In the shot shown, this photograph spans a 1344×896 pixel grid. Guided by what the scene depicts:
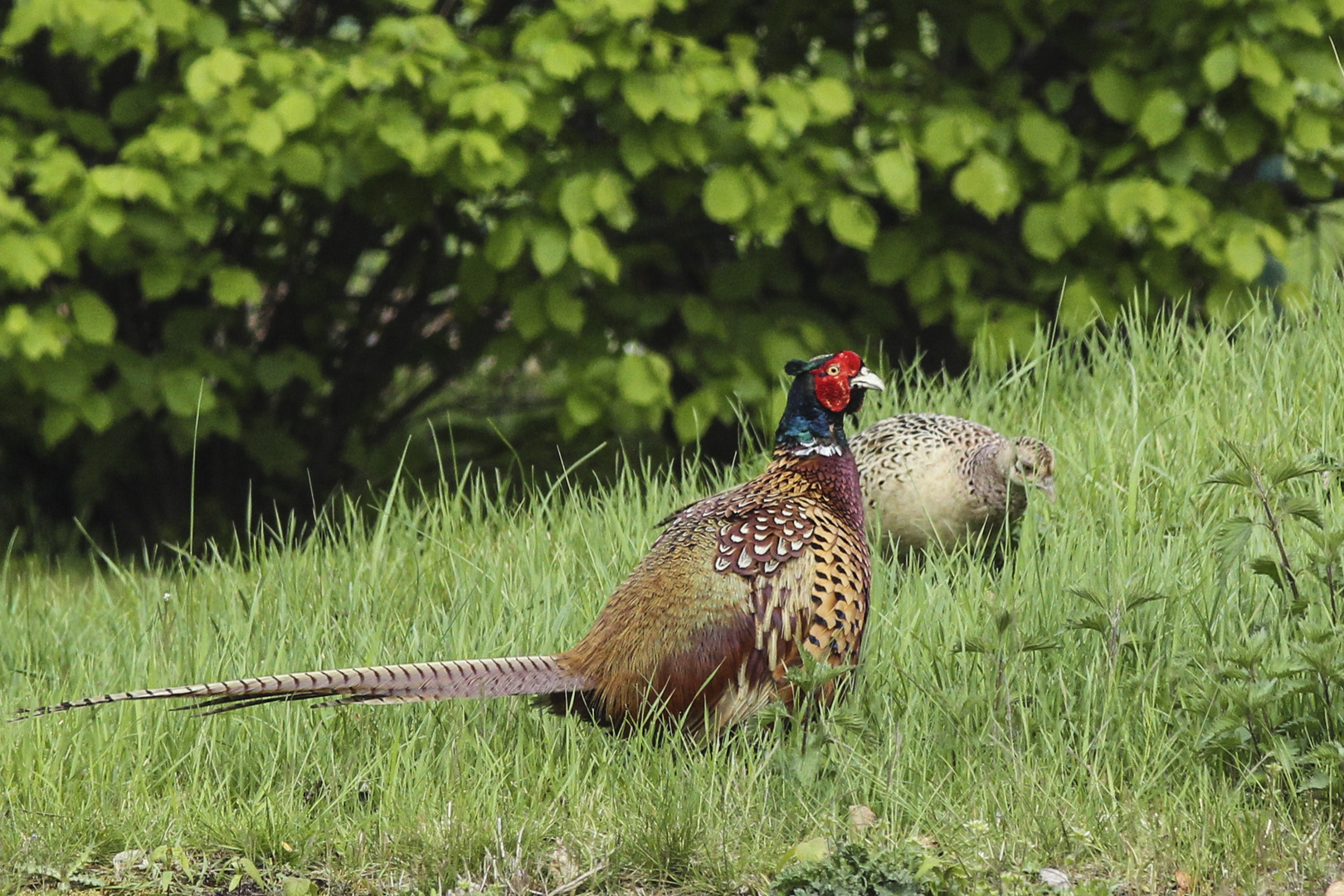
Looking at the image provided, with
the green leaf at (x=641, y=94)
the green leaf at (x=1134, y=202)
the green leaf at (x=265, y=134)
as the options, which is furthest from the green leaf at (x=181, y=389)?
the green leaf at (x=1134, y=202)

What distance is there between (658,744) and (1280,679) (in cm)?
127

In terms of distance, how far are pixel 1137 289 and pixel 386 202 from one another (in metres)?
3.00

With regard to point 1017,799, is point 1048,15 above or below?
above

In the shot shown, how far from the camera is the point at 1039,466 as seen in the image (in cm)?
417

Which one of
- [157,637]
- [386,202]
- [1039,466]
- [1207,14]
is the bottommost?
[157,637]

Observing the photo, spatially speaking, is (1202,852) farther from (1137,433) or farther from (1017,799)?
(1137,433)

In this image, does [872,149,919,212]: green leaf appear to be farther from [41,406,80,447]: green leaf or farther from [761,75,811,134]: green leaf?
[41,406,80,447]: green leaf

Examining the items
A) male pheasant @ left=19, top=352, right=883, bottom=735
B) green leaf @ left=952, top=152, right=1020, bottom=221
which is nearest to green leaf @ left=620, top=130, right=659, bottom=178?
green leaf @ left=952, top=152, right=1020, bottom=221

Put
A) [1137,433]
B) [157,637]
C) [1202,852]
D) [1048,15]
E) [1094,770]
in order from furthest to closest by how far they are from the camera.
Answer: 1. [1048,15]
2. [1137,433]
3. [157,637]
4. [1094,770]
5. [1202,852]

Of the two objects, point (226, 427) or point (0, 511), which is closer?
point (226, 427)

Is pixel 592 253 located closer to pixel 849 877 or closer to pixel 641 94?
pixel 641 94

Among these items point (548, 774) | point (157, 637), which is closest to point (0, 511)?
point (157, 637)

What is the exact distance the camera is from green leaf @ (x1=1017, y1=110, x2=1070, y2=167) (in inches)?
226

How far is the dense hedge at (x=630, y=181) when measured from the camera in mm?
5387
